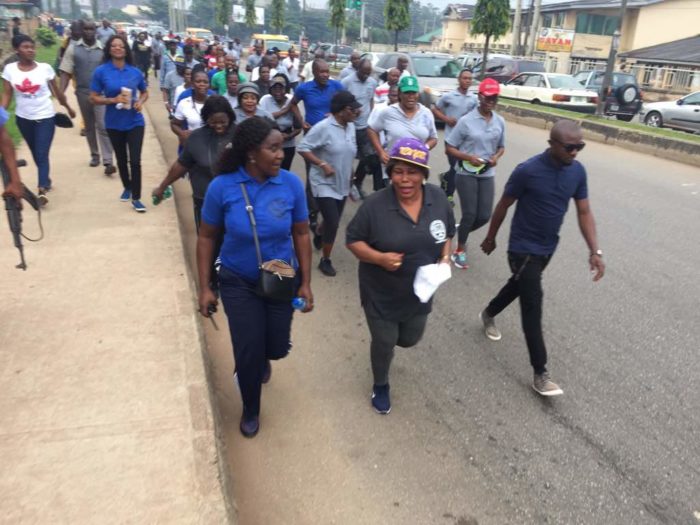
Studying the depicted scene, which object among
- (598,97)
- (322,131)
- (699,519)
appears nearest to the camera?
(699,519)

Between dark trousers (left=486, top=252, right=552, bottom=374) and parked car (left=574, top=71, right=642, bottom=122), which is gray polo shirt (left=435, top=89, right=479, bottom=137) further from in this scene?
parked car (left=574, top=71, right=642, bottom=122)

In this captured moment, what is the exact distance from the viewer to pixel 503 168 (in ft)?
34.6

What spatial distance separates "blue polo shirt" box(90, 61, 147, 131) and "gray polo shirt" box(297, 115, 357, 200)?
223cm

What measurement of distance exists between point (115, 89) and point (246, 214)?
14.4 feet

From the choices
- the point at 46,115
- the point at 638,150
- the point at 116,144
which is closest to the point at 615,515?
the point at 116,144

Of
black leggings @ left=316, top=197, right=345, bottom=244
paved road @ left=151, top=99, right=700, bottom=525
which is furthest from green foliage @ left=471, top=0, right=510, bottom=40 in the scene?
black leggings @ left=316, top=197, right=345, bottom=244

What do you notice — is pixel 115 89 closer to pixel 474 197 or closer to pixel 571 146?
pixel 474 197

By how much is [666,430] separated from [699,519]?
2.32 ft

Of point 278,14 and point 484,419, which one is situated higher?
point 278,14

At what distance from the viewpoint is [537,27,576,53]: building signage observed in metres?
42.0

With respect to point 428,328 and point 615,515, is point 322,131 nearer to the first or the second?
point 428,328

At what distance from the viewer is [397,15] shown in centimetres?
3334

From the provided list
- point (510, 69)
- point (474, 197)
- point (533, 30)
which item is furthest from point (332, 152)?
point (533, 30)

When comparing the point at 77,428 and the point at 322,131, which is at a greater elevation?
the point at 322,131
